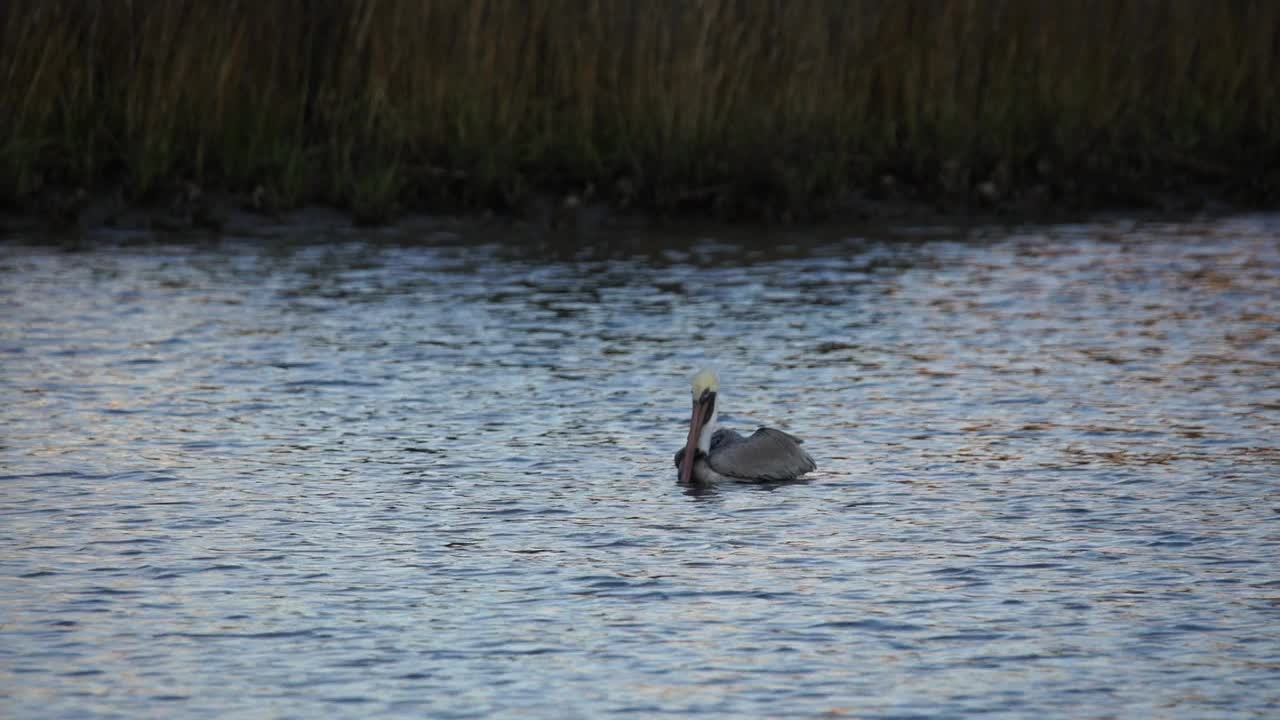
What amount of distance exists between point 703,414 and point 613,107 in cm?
743

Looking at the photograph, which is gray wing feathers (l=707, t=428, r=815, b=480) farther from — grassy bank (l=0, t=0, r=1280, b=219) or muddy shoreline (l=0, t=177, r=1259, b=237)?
muddy shoreline (l=0, t=177, r=1259, b=237)

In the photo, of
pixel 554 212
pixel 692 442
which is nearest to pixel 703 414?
pixel 692 442

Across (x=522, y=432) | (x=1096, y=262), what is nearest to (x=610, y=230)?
(x=1096, y=262)

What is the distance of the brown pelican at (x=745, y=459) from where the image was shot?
9.53 meters

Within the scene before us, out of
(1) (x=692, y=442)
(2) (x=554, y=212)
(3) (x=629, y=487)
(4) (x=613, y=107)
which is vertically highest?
(4) (x=613, y=107)

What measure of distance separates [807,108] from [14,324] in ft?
21.5

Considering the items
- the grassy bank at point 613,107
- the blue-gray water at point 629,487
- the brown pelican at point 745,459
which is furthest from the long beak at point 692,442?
the grassy bank at point 613,107

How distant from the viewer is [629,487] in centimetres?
934

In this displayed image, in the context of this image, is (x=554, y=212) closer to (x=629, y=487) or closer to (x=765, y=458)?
(x=765, y=458)

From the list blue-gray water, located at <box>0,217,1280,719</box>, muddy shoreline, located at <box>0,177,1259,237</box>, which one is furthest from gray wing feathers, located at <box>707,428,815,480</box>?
muddy shoreline, located at <box>0,177,1259,237</box>

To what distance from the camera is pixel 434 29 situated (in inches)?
667

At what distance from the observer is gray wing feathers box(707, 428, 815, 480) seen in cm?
952

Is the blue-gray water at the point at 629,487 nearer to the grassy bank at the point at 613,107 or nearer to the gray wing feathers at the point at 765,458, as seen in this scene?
the gray wing feathers at the point at 765,458

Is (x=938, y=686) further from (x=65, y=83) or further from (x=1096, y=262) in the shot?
(x=65, y=83)
